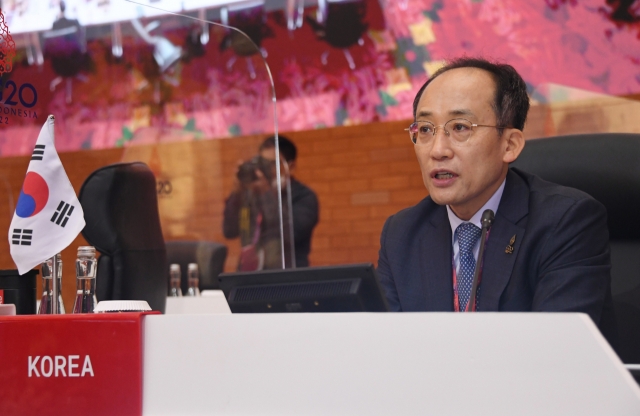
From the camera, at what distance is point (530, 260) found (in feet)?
4.33

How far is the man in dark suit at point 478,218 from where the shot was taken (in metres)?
1.30

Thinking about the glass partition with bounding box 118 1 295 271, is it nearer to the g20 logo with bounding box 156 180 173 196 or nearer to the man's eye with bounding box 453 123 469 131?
the g20 logo with bounding box 156 180 173 196

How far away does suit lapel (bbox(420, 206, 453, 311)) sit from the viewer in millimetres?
1370

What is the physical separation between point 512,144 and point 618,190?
251 millimetres

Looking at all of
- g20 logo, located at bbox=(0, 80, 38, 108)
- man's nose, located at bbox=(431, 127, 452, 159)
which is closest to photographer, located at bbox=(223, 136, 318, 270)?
g20 logo, located at bbox=(0, 80, 38, 108)

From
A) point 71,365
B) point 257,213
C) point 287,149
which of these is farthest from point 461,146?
point 287,149

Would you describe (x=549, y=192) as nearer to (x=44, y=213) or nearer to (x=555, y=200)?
(x=555, y=200)

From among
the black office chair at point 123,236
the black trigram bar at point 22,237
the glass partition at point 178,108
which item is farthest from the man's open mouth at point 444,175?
Answer: the glass partition at point 178,108

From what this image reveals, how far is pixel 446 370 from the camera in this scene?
69 centimetres

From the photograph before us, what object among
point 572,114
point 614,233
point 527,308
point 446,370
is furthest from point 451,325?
point 572,114

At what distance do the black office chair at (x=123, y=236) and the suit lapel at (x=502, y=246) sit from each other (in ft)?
2.37

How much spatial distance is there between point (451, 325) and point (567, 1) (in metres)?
3.23

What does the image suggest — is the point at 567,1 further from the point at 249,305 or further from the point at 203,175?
the point at 249,305

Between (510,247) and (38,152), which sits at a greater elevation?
(38,152)
